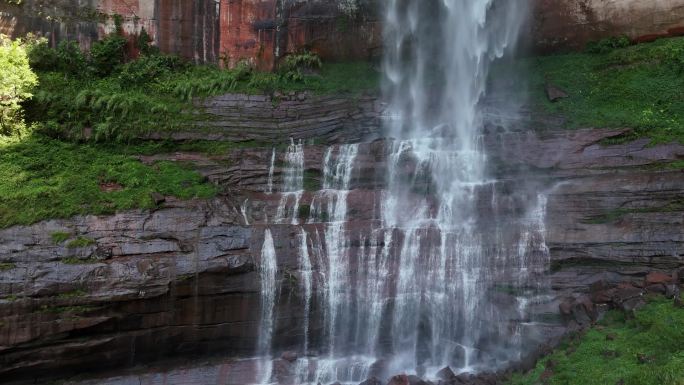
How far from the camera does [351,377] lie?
1527 centimetres

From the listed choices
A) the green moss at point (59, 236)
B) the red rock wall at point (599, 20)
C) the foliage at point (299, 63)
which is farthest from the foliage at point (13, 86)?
the red rock wall at point (599, 20)

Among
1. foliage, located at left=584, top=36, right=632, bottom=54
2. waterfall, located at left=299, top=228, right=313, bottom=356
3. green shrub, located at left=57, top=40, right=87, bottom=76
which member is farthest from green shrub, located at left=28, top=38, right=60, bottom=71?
foliage, located at left=584, top=36, right=632, bottom=54

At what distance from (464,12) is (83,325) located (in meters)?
19.3

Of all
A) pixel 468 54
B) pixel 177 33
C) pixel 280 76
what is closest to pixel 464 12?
pixel 468 54

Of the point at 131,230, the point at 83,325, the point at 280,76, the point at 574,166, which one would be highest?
the point at 280,76

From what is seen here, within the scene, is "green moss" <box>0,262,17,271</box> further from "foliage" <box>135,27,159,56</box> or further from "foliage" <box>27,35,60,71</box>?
"foliage" <box>135,27,159,56</box>

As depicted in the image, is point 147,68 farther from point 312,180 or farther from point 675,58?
point 675,58

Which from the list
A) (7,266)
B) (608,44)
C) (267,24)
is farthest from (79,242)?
(608,44)

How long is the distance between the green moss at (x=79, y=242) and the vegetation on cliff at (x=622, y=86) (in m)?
16.4

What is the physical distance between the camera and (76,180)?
683 inches

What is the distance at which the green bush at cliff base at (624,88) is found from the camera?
18.2 meters

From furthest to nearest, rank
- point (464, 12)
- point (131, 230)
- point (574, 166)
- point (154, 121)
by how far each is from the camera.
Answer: point (464, 12), point (154, 121), point (574, 166), point (131, 230)

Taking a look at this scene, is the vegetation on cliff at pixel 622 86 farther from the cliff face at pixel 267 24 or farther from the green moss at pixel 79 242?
the green moss at pixel 79 242

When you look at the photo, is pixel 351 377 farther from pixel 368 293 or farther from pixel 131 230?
pixel 131 230
